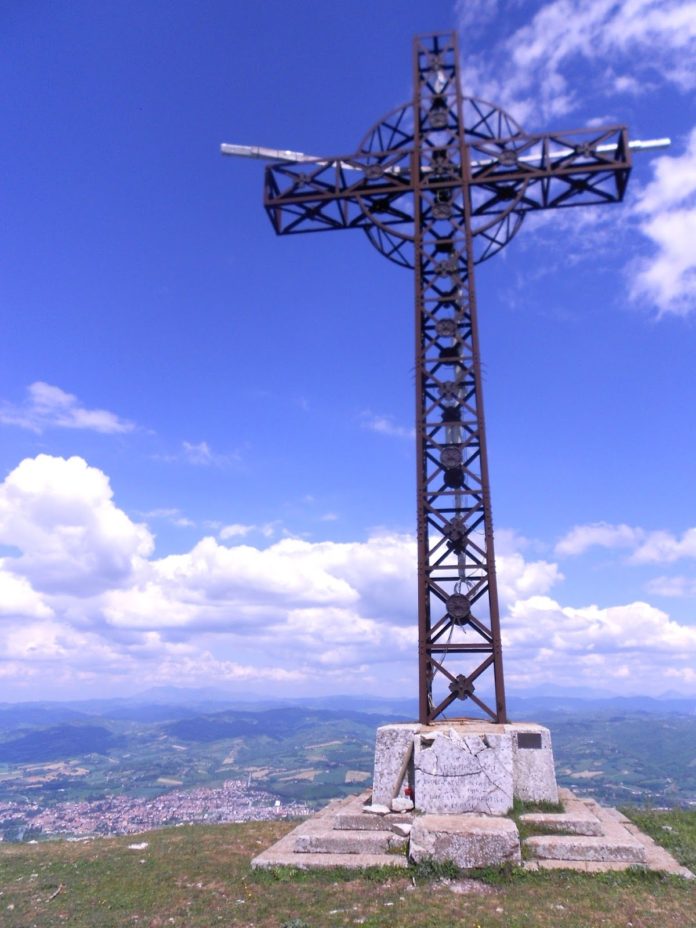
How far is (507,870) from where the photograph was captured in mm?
9391

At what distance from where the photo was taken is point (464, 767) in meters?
12.1

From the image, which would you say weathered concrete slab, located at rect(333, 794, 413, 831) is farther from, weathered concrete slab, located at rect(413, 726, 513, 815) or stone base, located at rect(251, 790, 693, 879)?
weathered concrete slab, located at rect(413, 726, 513, 815)

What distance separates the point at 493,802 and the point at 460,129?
17.4 meters

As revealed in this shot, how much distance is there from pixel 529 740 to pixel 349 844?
4427 millimetres

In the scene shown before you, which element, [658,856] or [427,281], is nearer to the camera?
[658,856]

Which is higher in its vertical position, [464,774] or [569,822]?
[464,774]

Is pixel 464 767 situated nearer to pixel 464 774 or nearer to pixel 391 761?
pixel 464 774

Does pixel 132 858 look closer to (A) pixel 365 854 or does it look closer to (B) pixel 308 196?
(A) pixel 365 854

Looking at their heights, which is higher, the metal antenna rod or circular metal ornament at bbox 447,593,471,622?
the metal antenna rod

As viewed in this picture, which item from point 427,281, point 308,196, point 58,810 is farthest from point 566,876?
point 58,810

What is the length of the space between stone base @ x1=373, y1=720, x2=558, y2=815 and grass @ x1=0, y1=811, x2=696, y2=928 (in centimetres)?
231

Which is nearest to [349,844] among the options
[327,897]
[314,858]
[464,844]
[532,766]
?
[314,858]

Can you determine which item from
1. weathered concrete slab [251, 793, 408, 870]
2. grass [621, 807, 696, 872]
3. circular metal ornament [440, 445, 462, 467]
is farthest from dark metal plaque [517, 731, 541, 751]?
circular metal ornament [440, 445, 462, 467]

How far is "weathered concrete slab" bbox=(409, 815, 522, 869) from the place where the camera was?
9.56m
